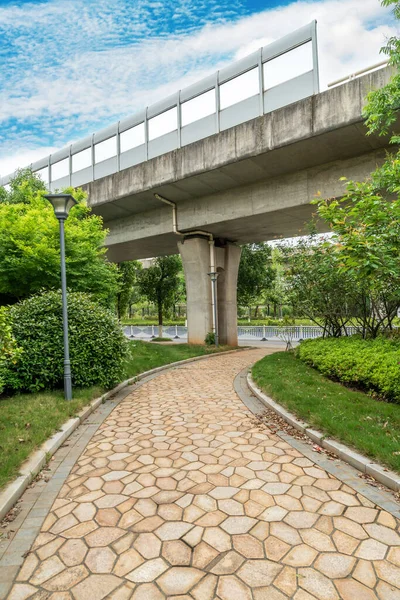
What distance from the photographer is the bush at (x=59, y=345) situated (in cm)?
659

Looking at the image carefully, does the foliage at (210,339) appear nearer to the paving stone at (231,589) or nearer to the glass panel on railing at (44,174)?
the glass panel on railing at (44,174)

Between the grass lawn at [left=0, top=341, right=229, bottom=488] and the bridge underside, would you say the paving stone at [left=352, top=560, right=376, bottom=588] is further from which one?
the bridge underside

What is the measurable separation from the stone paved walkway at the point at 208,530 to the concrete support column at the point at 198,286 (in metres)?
10.3

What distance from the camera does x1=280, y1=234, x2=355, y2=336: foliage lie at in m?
9.59

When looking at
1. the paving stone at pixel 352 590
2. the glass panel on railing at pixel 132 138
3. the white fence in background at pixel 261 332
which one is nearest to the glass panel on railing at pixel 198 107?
the glass panel on railing at pixel 132 138

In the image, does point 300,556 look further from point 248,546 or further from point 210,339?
point 210,339

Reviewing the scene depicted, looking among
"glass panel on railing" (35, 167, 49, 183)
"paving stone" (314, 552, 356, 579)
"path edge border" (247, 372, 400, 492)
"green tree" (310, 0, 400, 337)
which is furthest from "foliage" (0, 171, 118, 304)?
"paving stone" (314, 552, 356, 579)

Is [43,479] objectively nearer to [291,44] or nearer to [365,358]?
[365,358]

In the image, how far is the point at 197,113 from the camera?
11773 millimetres

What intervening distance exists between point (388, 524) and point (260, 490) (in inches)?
44.8

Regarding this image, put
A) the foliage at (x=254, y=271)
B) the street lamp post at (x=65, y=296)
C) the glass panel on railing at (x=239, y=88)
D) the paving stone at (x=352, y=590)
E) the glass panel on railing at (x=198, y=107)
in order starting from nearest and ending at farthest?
the paving stone at (x=352, y=590) < the street lamp post at (x=65, y=296) < the glass panel on railing at (x=239, y=88) < the glass panel on railing at (x=198, y=107) < the foliage at (x=254, y=271)

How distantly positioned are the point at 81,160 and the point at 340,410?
14.7 m

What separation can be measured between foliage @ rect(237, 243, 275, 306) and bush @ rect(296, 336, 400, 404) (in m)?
13.8

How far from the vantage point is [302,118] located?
885 cm
